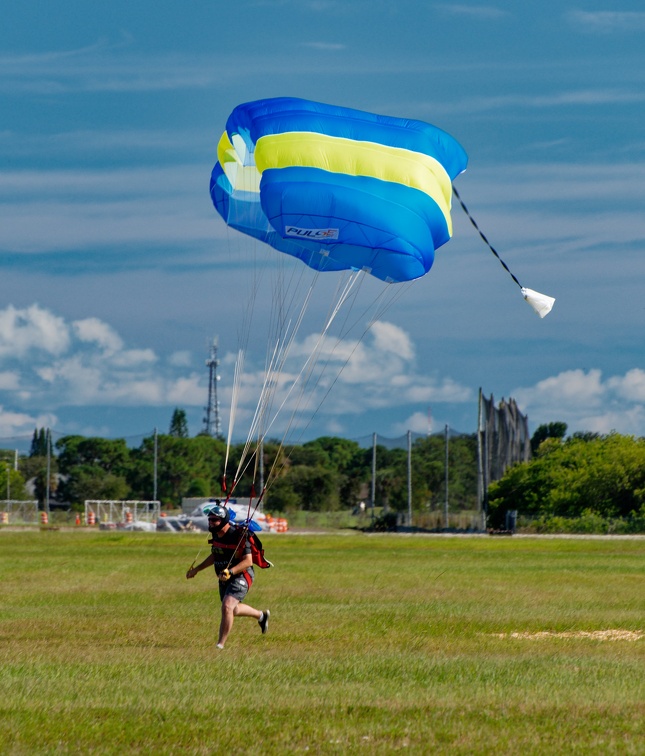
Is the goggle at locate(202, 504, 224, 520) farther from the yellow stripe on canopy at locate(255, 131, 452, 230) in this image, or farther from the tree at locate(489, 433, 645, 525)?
the tree at locate(489, 433, 645, 525)

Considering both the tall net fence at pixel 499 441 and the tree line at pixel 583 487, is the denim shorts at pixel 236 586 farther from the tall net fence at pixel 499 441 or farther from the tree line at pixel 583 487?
the tall net fence at pixel 499 441

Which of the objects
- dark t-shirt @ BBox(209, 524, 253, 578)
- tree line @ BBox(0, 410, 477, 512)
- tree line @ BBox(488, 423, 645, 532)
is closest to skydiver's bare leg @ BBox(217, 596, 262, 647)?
dark t-shirt @ BBox(209, 524, 253, 578)

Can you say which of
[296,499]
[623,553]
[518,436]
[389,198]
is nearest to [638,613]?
[389,198]

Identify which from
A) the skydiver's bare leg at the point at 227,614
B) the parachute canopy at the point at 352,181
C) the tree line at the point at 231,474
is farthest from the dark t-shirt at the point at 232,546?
the tree line at the point at 231,474

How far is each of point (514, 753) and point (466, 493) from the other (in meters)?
116

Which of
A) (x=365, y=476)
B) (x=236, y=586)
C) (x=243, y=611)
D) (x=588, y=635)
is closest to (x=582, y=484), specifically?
(x=588, y=635)

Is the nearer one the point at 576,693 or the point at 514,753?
the point at 514,753

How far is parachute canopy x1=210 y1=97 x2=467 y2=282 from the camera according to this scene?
18.3 m

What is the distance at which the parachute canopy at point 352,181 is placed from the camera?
60.0 feet

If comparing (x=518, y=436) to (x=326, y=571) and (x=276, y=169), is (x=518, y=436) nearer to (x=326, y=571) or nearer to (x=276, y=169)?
(x=326, y=571)

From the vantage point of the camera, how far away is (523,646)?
1638cm

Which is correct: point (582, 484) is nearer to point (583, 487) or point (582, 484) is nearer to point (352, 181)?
point (583, 487)

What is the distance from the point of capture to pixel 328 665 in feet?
44.2

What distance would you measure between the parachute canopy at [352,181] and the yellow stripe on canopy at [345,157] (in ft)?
0.05
